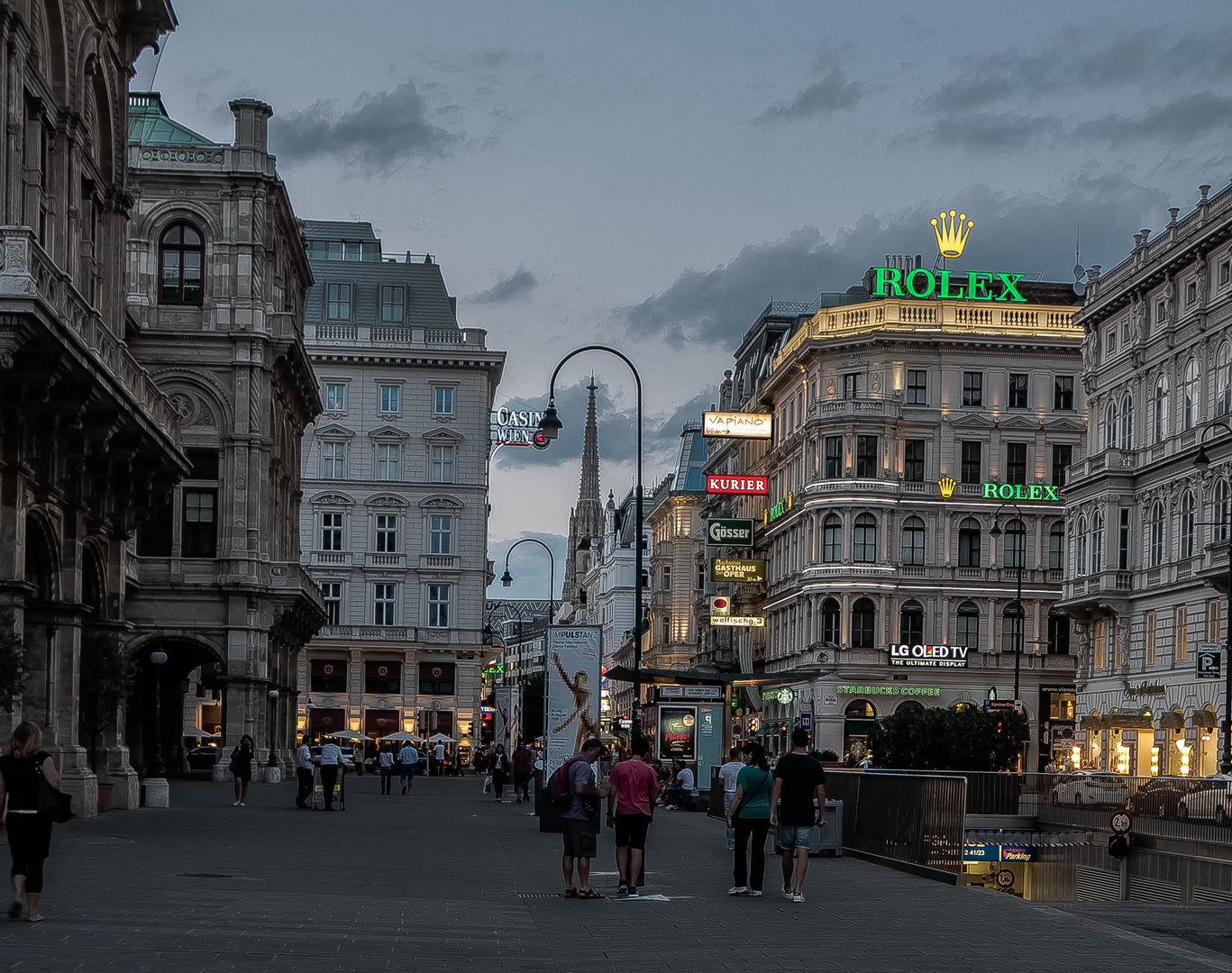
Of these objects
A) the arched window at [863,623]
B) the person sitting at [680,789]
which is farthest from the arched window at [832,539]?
the person sitting at [680,789]

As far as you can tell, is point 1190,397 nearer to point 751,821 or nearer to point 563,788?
point 751,821

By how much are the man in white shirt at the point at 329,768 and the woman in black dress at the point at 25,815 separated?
25186 mm

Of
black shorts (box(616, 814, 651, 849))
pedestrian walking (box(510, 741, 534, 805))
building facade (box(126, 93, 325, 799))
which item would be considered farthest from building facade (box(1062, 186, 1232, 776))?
black shorts (box(616, 814, 651, 849))

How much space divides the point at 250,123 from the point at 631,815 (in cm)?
4637

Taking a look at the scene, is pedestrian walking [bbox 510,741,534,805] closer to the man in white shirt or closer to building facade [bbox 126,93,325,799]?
building facade [bbox 126,93,325,799]

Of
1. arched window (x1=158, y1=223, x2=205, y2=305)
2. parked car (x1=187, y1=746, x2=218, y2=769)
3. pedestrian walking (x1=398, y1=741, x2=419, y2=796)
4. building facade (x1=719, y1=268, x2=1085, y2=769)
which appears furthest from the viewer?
building facade (x1=719, y1=268, x2=1085, y2=769)

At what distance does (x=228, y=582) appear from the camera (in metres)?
61.9

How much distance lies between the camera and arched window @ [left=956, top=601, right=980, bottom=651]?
86.4 metres

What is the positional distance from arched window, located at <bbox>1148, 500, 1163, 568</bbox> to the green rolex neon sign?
2365 centimetres

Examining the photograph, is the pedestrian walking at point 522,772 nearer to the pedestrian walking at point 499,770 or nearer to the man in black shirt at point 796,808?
the pedestrian walking at point 499,770

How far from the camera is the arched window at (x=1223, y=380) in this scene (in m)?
59.3

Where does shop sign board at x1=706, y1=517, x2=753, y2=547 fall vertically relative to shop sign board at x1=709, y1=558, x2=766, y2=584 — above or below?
above

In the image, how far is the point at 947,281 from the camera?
88312 millimetres

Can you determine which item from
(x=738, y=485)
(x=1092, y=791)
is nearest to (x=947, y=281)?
(x=738, y=485)
